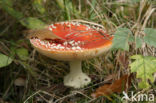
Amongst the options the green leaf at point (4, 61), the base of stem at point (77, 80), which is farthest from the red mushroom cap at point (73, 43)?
the base of stem at point (77, 80)

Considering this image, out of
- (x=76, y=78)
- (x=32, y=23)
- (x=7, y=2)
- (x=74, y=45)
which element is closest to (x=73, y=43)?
(x=74, y=45)

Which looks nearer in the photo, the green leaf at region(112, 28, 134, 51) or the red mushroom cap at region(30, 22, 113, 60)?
the green leaf at region(112, 28, 134, 51)

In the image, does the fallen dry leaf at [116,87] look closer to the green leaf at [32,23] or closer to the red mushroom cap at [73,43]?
the red mushroom cap at [73,43]

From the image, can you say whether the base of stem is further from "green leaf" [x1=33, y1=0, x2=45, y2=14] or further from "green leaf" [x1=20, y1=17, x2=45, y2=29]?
"green leaf" [x1=33, y1=0, x2=45, y2=14]

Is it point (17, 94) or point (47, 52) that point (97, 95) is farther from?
point (17, 94)

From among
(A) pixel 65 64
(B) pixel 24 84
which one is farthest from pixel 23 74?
(A) pixel 65 64

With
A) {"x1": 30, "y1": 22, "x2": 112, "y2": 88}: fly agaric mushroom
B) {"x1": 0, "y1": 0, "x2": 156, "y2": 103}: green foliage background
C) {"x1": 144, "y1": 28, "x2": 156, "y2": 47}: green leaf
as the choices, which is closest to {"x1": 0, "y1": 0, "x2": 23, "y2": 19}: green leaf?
{"x1": 0, "y1": 0, "x2": 156, "y2": 103}: green foliage background

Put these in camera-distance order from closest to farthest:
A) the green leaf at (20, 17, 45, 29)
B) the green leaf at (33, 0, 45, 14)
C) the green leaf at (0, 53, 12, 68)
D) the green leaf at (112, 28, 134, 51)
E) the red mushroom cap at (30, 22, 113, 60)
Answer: the green leaf at (112, 28, 134, 51) → the red mushroom cap at (30, 22, 113, 60) → the green leaf at (0, 53, 12, 68) → the green leaf at (20, 17, 45, 29) → the green leaf at (33, 0, 45, 14)
